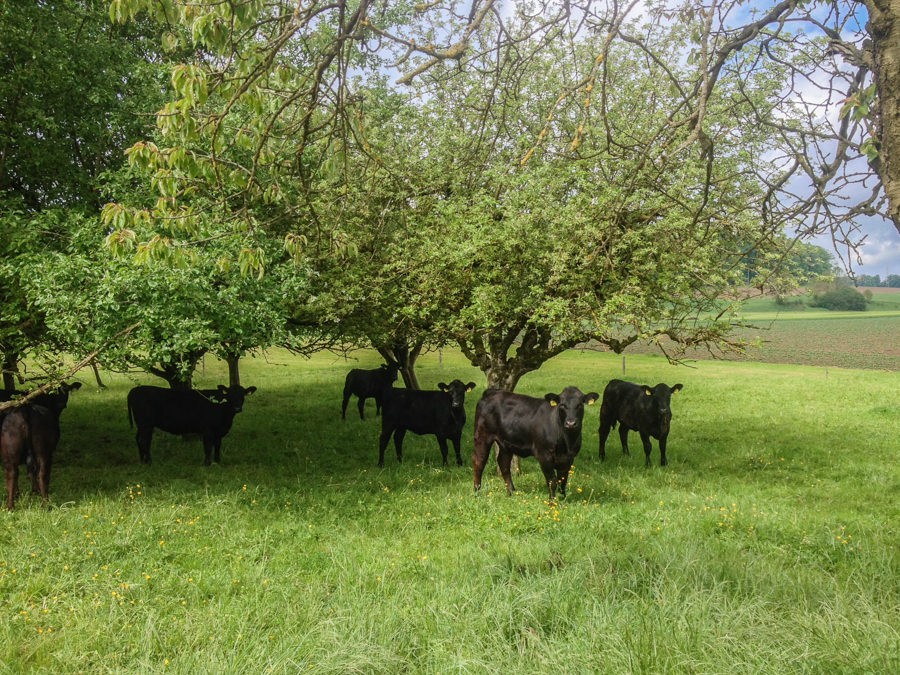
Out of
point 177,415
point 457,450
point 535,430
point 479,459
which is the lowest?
point 457,450

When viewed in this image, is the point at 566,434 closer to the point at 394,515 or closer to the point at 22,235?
the point at 394,515

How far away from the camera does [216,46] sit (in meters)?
3.74

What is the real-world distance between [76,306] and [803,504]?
12166 mm

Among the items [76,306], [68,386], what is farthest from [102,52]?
[68,386]

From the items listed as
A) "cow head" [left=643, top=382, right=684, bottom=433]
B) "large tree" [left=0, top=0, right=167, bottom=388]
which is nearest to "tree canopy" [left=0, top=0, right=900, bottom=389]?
"large tree" [left=0, top=0, right=167, bottom=388]

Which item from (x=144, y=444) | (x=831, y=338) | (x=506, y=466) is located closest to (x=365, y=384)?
(x=144, y=444)

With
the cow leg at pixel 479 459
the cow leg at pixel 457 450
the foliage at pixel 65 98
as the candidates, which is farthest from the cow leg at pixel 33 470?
the cow leg at pixel 457 450

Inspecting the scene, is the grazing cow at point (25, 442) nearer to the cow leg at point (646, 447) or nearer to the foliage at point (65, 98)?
the foliage at point (65, 98)

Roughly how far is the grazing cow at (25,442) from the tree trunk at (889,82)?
11.5 m

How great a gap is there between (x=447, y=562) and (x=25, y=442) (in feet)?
24.7

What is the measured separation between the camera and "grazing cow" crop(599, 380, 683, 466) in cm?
1341

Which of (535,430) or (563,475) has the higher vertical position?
(535,430)

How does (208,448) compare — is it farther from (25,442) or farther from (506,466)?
(506,466)

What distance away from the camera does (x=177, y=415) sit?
13367 mm
